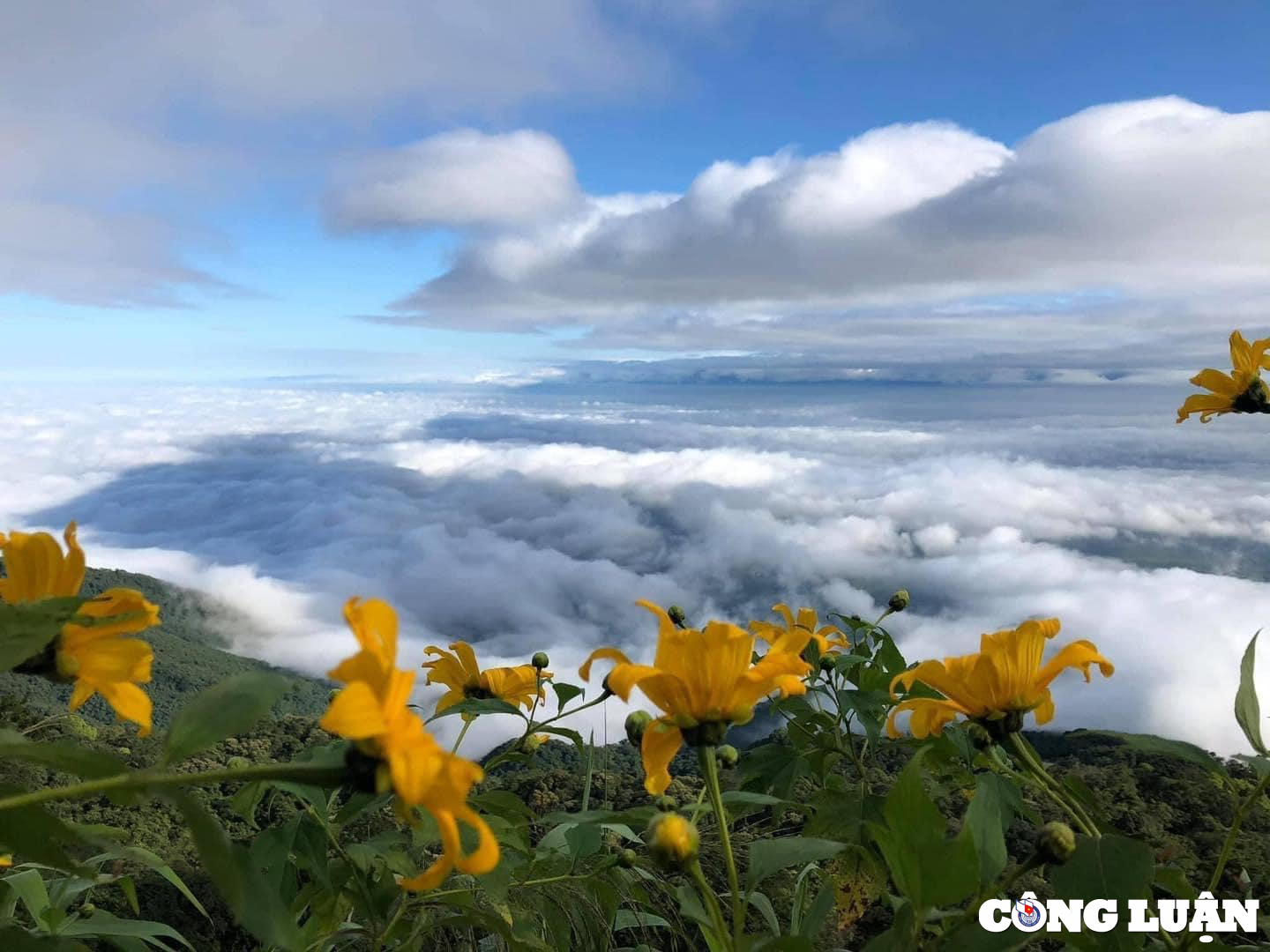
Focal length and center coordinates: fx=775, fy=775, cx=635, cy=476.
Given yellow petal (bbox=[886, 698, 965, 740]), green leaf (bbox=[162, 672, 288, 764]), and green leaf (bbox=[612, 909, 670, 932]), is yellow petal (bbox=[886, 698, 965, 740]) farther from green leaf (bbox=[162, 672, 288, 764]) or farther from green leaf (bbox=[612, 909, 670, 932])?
green leaf (bbox=[162, 672, 288, 764])

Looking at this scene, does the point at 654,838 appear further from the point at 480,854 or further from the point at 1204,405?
the point at 1204,405

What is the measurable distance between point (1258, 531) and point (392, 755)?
144272 mm

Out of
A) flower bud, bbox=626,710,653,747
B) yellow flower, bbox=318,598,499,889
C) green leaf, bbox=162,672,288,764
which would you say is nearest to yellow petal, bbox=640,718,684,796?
flower bud, bbox=626,710,653,747

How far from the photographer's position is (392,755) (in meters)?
0.74

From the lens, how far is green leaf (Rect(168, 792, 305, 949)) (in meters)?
0.66

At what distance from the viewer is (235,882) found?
0.68 meters

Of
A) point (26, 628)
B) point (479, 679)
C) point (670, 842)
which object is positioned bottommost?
point (479, 679)

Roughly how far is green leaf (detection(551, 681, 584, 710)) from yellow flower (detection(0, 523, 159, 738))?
43.7 inches

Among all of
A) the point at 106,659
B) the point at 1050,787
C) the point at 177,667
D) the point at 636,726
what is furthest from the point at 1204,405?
the point at 177,667

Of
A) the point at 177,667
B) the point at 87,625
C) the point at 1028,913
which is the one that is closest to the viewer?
the point at 87,625

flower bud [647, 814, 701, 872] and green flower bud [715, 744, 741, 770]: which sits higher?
flower bud [647, 814, 701, 872]

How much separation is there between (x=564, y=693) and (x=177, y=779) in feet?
4.82

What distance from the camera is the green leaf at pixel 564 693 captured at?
6.88 ft

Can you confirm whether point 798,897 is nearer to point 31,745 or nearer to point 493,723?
point 493,723
